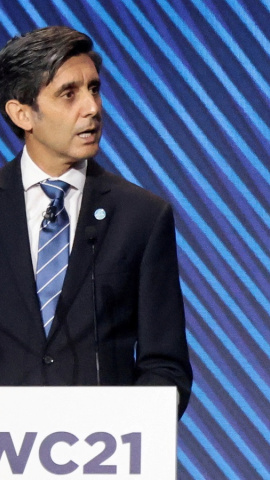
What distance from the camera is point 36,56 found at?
2566 mm

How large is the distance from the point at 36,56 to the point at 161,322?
66 cm

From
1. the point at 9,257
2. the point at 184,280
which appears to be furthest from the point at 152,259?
the point at 184,280

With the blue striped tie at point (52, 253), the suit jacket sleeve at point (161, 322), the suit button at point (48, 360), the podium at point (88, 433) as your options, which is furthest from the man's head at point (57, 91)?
the podium at point (88, 433)

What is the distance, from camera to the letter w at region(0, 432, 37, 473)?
1960 mm

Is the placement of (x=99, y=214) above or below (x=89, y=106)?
below

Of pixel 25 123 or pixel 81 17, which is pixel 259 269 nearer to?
pixel 81 17

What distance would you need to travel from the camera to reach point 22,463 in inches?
77.3

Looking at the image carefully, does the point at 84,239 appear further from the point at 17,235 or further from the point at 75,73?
the point at 75,73

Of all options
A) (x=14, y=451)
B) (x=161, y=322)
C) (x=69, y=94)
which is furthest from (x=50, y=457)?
(x=69, y=94)

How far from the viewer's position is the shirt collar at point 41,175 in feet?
8.55

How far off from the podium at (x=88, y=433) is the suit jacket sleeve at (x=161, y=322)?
39 cm

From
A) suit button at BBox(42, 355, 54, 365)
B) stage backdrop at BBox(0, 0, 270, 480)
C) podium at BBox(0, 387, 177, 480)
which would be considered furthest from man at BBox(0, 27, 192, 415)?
stage backdrop at BBox(0, 0, 270, 480)

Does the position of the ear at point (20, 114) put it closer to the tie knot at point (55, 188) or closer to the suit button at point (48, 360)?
the tie knot at point (55, 188)

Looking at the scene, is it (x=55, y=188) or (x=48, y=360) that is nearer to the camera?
(x=48, y=360)
